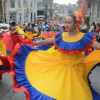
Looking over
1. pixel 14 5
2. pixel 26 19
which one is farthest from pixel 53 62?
pixel 26 19

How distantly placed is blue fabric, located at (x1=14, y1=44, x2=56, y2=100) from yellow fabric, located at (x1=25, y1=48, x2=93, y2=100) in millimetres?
63

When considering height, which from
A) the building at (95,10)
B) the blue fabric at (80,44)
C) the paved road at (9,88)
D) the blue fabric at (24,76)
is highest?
the building at (95,10)

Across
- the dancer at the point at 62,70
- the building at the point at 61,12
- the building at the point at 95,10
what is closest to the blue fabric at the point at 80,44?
the dancer at the point at 62,70

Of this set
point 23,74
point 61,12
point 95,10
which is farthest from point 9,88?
point 61,12

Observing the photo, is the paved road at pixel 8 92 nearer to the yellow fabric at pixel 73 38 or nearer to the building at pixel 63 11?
the yellow fabric at pixel 73 38

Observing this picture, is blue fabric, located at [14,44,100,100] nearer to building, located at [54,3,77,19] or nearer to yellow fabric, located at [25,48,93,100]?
yellow fabric, located at [25,48,93,100]

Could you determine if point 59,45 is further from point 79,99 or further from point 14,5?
point 14,5

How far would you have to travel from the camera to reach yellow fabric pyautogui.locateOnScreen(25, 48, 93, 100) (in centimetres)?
285

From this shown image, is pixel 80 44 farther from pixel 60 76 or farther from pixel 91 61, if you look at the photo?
pixel 60 76

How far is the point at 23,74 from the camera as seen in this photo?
3262 millimetres

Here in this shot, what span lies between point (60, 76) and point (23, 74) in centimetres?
70

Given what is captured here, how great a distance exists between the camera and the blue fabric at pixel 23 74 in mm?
2883

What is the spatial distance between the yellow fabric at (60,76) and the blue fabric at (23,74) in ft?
0.21

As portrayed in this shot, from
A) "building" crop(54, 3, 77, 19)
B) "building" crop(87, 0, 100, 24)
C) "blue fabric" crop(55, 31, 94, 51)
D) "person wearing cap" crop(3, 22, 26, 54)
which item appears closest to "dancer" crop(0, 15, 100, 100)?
"blue fabric" crop(55, 31, 94, 51)
